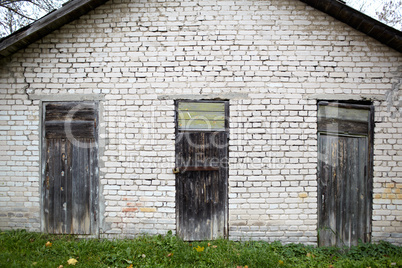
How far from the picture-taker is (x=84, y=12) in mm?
3881

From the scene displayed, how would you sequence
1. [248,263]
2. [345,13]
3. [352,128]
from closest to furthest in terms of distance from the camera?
[248,263] → [345,13] → [352,128]

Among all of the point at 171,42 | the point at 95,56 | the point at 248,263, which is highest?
the point at 171,42

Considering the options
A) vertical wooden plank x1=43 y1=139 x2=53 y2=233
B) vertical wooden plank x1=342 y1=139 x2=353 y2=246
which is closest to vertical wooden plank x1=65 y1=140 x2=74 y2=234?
vertical wooden plank x1=43 y1=139 x2=53 y2=233

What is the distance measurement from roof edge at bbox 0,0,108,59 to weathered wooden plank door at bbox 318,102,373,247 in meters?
4.24

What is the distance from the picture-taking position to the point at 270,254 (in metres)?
3.34

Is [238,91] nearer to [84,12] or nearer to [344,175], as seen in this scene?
[344,175]

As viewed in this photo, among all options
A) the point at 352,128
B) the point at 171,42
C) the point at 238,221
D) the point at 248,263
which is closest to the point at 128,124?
the point at 171,42

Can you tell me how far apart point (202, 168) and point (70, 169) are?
225 cm

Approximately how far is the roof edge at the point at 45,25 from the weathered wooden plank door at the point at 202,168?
2.20 m

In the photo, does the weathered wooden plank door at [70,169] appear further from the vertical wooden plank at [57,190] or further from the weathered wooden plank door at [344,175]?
the weathered wooden plank door at [344,175]

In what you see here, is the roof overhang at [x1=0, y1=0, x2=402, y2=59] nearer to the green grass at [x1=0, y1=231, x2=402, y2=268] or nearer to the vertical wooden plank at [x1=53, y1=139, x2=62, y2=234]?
the vertical wooden plank at [x1=53, y1=139, x2=62, y2=234]

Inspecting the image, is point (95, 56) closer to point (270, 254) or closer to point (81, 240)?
point (81, 240)

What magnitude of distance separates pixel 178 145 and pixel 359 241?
11.1 ft

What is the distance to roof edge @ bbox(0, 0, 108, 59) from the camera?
11.8ft
